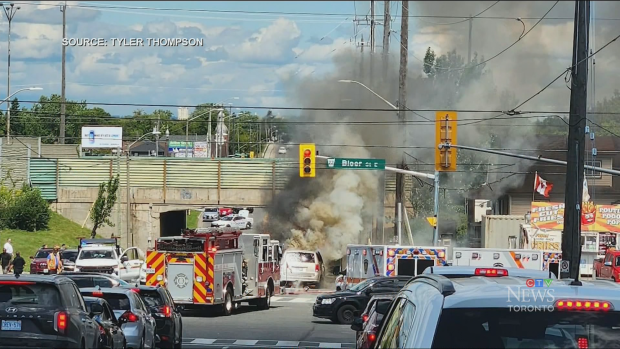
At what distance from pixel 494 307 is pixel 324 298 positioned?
24826mm

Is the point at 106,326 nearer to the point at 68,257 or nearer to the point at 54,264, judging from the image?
the point at 54,264

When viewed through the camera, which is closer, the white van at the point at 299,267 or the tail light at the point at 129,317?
the tail light at the point at 129,317

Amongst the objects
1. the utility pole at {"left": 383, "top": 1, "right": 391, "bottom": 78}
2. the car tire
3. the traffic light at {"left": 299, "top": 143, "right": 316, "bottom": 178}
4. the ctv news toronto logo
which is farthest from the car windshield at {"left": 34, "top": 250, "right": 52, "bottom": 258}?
the ctv news toronto logo

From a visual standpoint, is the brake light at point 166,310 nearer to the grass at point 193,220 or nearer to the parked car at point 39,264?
the parked car at point 39,264

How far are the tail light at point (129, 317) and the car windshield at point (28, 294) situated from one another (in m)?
2.94

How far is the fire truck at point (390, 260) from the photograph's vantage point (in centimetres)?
3578

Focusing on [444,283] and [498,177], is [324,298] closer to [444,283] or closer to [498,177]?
[444,283]

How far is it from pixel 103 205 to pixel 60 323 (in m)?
48.0

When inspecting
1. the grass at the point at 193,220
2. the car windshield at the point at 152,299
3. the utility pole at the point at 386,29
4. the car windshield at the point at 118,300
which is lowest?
the grass at the point at 193,220

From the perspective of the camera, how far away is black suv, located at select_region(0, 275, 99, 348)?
527 inches

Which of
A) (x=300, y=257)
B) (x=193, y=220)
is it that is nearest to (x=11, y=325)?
(x=300, y=257)

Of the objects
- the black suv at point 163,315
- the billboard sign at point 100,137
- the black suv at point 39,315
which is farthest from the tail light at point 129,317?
the billboard sign at point 100,137

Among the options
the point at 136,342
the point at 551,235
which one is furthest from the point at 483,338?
the point at 551,235

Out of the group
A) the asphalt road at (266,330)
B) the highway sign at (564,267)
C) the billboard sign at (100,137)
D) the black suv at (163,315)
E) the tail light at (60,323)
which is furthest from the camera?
the billboard sign at (100,137)
